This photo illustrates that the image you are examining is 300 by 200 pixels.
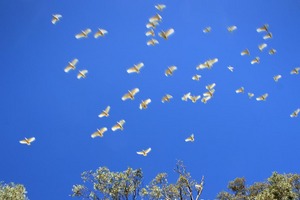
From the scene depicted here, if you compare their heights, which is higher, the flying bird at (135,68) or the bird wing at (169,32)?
the bird wing at (169,32)

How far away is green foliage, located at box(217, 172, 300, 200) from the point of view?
34206 mm

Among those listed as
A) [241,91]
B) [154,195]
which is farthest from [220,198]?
[241,91]

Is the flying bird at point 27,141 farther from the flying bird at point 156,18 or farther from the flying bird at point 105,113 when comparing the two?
the flying bird at point 156,18

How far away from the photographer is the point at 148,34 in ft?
45.7

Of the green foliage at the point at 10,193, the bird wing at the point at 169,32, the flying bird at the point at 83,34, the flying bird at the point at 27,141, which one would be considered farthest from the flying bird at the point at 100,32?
the green foliage at the point at 10,193

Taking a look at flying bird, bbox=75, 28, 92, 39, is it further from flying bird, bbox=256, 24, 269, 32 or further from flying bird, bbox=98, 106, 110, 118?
flying bird, bbox=256, 24, 269, 32

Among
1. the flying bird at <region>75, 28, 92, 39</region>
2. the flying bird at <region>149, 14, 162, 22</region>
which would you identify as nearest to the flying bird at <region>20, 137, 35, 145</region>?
the flying bird at <region>75, 28, 92, 39</region>

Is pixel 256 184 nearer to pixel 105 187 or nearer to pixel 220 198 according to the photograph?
pixel 220 198

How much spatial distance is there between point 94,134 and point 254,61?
8444 millimetres

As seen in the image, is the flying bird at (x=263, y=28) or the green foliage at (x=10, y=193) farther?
the green foliage at (x=10, y=193)

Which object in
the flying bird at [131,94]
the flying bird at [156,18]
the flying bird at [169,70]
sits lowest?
the flying bird at [131,94]

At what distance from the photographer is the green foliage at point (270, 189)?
112 ft

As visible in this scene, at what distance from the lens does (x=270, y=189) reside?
1396 inches

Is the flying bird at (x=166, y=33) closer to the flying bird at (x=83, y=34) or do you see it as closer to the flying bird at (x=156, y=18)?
the flying bird at (x=156, y=18)
